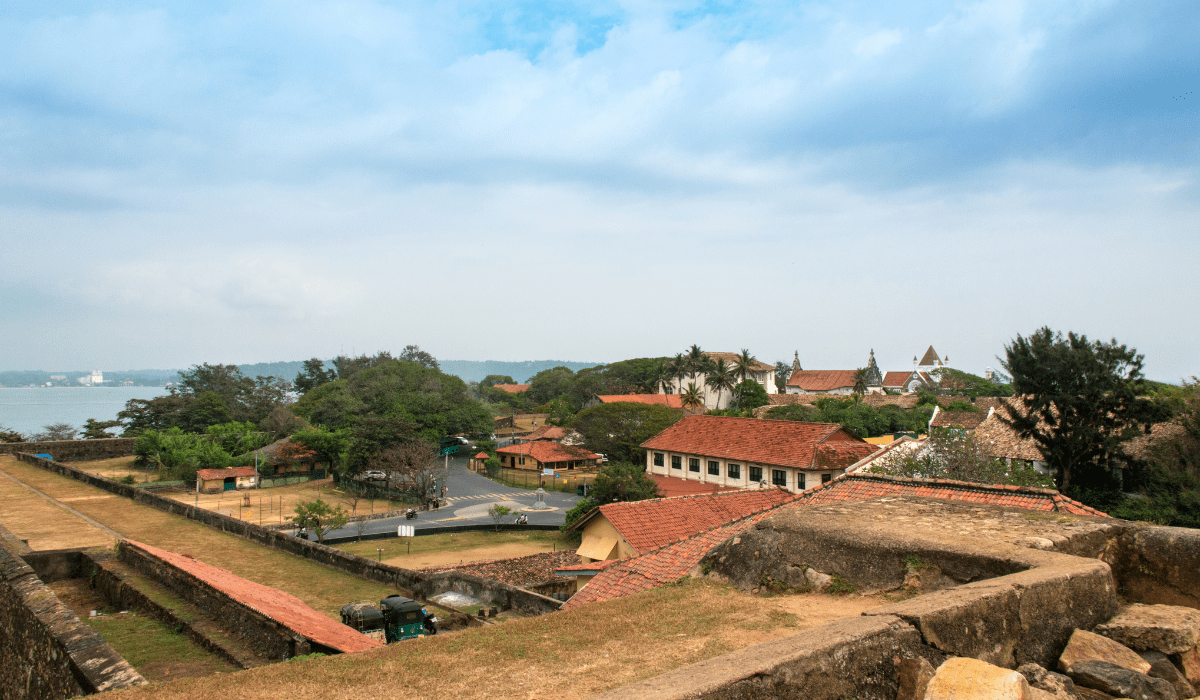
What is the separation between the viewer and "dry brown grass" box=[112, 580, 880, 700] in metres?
3.42

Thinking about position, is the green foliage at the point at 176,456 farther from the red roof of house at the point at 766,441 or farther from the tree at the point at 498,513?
the red roof of house at the point at 766,441

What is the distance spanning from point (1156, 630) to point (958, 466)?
20344 mm

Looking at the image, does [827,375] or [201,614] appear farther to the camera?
[827,375]

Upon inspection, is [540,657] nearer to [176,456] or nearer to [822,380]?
[176,456]

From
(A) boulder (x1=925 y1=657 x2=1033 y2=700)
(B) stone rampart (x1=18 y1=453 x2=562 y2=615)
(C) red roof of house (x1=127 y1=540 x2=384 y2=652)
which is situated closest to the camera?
(A) boulder (x1=925 y1=657 x2=1033 y2=700)

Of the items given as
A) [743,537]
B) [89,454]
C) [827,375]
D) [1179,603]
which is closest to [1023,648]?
[1179,603]

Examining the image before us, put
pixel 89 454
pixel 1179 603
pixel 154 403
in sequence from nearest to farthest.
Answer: pixel 1179 603 → pixel 89 454 → pixel 154 403

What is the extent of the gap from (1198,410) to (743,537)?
24652 mm

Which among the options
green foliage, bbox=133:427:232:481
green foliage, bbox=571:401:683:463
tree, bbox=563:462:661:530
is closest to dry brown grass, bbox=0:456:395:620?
tree, bbox=563:462:661:530

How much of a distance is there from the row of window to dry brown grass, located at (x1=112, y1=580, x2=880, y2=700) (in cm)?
2540

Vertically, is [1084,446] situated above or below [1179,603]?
below

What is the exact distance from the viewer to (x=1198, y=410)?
858 inches

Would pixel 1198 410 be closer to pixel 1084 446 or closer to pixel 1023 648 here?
pixel 1084 446

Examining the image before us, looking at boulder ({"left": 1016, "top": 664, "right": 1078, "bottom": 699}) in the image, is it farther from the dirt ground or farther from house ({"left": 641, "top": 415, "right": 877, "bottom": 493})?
the dirt ground
